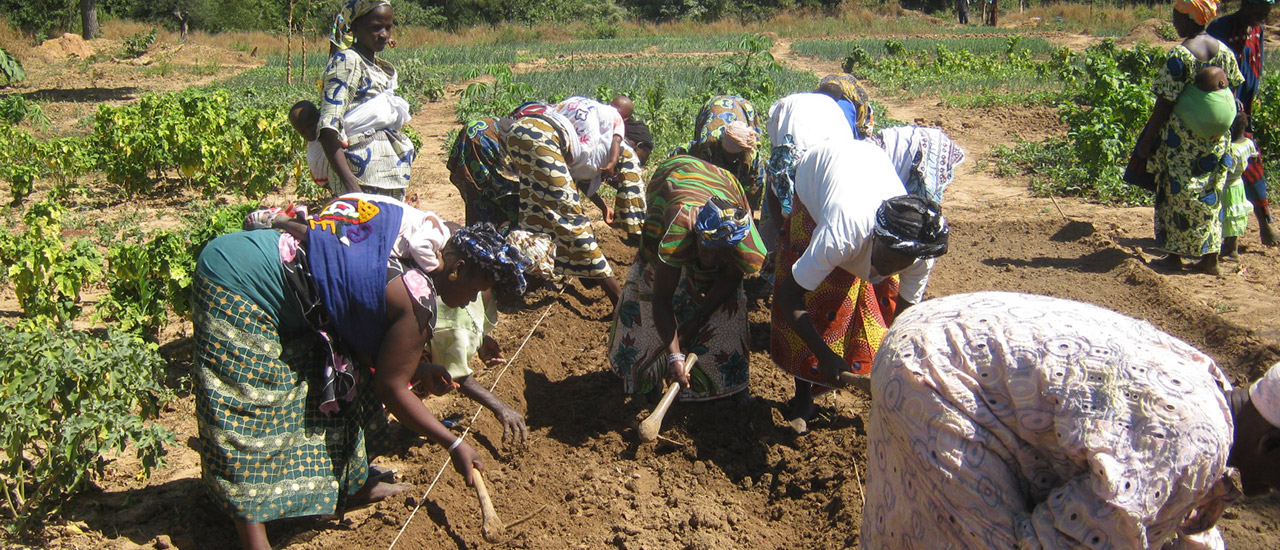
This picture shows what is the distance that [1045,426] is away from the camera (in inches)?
71.7

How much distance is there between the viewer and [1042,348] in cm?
181

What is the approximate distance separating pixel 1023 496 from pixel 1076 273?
4.53 m

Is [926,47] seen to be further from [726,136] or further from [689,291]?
[689,291]

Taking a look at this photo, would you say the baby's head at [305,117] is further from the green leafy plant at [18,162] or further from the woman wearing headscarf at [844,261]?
the green leafy plant at [18,162]

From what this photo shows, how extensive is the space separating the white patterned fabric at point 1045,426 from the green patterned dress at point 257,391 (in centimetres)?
182

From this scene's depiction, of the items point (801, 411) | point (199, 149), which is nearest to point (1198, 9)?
point (801, 411)

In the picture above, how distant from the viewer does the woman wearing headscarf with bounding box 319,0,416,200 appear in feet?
14.8

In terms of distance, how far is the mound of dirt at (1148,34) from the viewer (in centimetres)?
2261

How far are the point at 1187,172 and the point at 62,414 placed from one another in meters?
5.89

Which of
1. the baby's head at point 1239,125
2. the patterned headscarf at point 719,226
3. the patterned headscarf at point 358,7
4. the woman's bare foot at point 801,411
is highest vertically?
the patterned headscarf at point 358,7

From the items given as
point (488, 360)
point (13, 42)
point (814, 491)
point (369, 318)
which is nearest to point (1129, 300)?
point (814, 491)

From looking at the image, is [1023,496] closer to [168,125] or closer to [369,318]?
[369,318]

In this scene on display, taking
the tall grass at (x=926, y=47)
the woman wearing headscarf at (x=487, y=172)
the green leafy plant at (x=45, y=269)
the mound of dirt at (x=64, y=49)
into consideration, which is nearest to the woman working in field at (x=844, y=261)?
the woman wearing headscarf at (x=487, y=172)

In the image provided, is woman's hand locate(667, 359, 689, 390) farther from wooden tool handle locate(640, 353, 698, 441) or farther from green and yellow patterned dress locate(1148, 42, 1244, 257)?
green and yellow patterned dress locate(1148, 42, 1244, 257)
